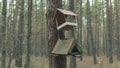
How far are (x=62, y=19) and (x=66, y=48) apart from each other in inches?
24.2

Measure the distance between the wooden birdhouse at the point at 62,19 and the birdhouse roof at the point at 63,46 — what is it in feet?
0.91

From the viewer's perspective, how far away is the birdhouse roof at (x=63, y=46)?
4.12 m

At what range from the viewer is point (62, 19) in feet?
14.4

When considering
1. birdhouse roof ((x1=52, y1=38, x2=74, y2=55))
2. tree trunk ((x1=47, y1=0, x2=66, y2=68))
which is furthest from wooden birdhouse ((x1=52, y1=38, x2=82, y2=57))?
tree trunk ((x1=47, y1=0, x2=66, y2=68))

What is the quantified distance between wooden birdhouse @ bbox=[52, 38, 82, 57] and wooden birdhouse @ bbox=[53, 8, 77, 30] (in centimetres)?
28

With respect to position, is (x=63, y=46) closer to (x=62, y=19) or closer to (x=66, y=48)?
(x=66, y=48)

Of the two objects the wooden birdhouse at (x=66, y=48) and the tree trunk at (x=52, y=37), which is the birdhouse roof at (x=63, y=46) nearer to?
the wooden birdhouse at (x=66, y=48)

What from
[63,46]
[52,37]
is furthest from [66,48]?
[52,37]

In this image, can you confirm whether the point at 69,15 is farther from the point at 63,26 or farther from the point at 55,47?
the point at 55,47

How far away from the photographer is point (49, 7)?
4.66 m

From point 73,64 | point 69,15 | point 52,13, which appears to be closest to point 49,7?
point 52,13

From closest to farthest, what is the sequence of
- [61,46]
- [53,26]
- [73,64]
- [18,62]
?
[61,46]
[53,26]
[73,64]
[18,62]

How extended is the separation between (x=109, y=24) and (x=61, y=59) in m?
15.3

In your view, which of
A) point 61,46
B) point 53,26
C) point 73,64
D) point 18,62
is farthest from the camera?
point 18,62
